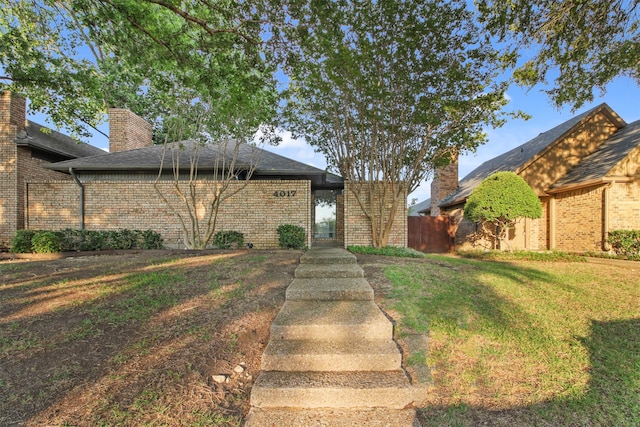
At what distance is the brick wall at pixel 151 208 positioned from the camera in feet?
30.0

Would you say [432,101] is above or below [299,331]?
above

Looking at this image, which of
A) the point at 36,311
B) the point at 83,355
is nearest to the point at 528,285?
the point at 83,355

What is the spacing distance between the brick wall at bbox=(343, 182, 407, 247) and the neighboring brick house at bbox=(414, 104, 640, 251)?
538cm

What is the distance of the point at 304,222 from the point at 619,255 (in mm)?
9956

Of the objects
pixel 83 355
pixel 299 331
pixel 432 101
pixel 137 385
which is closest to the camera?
pixel 137 385

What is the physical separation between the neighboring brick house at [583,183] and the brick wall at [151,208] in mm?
8800

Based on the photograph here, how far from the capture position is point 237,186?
9250 millimetres

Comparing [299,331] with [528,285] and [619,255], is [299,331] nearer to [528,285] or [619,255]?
[528,285]

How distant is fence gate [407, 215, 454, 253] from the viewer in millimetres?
13125

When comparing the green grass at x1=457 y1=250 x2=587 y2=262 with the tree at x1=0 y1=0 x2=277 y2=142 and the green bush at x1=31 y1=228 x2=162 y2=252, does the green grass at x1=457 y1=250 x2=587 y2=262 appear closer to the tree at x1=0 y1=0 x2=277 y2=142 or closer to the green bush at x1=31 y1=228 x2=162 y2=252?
the tree at x1=0 y1=0 x2=277 y2=142

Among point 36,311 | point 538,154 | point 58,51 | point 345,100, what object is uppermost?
point 58,51

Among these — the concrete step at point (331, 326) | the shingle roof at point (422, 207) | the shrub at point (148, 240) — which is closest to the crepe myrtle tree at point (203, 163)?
the shrub at point (148, 240)

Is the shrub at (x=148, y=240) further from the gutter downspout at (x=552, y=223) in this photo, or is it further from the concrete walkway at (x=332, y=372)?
the gutter downspout at (x=552, y=223)

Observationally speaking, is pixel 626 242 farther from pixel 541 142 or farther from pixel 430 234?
pixel 430 234
